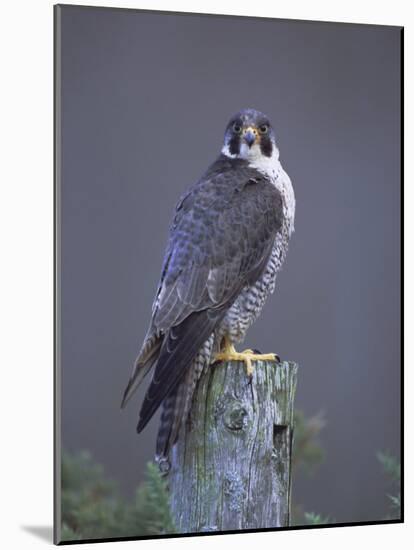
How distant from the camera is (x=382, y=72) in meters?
4.42

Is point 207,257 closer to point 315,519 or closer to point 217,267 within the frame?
point 217,267

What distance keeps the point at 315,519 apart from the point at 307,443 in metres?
0.31

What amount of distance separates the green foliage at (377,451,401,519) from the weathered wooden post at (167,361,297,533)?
0.68 m

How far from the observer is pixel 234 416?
364 centimetres

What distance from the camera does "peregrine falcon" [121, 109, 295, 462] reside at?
3.69 m

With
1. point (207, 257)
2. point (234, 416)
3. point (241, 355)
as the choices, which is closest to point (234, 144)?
point (207, 257)

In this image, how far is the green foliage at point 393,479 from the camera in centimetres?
433

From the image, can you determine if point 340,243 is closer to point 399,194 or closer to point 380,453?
point 399,194

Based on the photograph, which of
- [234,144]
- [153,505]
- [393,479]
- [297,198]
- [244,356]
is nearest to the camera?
[153,505]

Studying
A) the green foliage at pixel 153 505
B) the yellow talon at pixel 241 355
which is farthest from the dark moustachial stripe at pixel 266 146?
the green foliage at pixel 153 505

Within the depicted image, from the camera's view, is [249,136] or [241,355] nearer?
[241,355]

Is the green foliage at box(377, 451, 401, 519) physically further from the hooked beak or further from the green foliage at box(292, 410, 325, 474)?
the hooked beak

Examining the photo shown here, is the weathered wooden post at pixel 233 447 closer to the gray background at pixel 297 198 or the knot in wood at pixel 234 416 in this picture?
the knot in wood at pixel 234 416

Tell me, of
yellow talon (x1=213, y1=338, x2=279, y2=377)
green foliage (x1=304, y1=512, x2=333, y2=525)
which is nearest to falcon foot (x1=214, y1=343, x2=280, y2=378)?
yellow talon (x1=213, y1=338, x2=279, y2=377)
